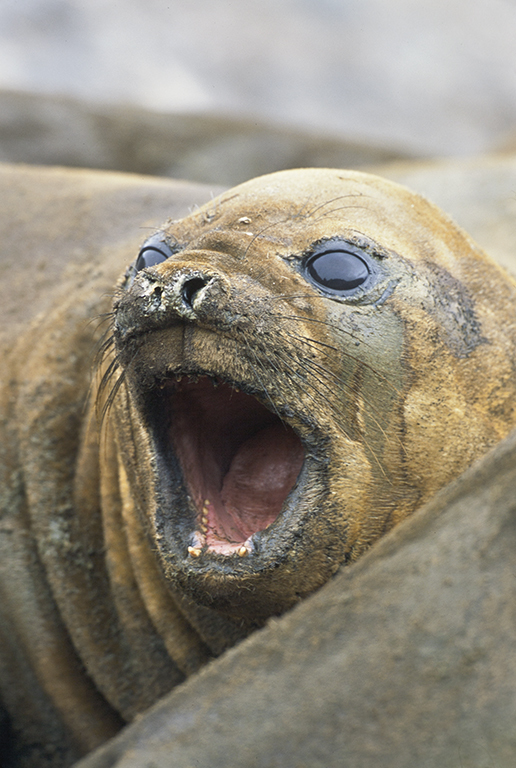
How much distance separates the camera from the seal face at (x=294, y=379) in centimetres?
250

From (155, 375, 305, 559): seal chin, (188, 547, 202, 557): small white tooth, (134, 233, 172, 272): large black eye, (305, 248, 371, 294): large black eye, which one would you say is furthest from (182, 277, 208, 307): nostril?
(188, 547, 202, 557): small white tooth

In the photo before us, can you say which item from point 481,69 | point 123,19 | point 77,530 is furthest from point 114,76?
point 77,530

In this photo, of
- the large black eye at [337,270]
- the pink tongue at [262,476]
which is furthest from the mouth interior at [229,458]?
the large black eye at [337,270]

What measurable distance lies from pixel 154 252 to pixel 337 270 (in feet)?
2.07

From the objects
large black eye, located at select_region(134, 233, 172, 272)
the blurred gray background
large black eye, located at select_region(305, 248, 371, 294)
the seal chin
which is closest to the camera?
the seal chin

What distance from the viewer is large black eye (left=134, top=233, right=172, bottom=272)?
9.84ft

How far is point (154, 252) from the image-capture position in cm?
302

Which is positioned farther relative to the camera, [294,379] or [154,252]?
[154,252]

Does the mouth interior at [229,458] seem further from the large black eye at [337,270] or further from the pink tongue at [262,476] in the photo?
the large black eye at [337,270]

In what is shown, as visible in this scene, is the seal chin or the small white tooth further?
the seal chin

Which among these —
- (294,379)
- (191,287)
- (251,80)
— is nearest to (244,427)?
→ (294,379)

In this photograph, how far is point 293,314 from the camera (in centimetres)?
262

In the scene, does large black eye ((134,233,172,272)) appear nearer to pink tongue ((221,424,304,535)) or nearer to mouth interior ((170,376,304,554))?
mouth interior ((170,376,304,554))

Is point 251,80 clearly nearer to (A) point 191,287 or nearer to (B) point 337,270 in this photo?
(B) point 337,270
